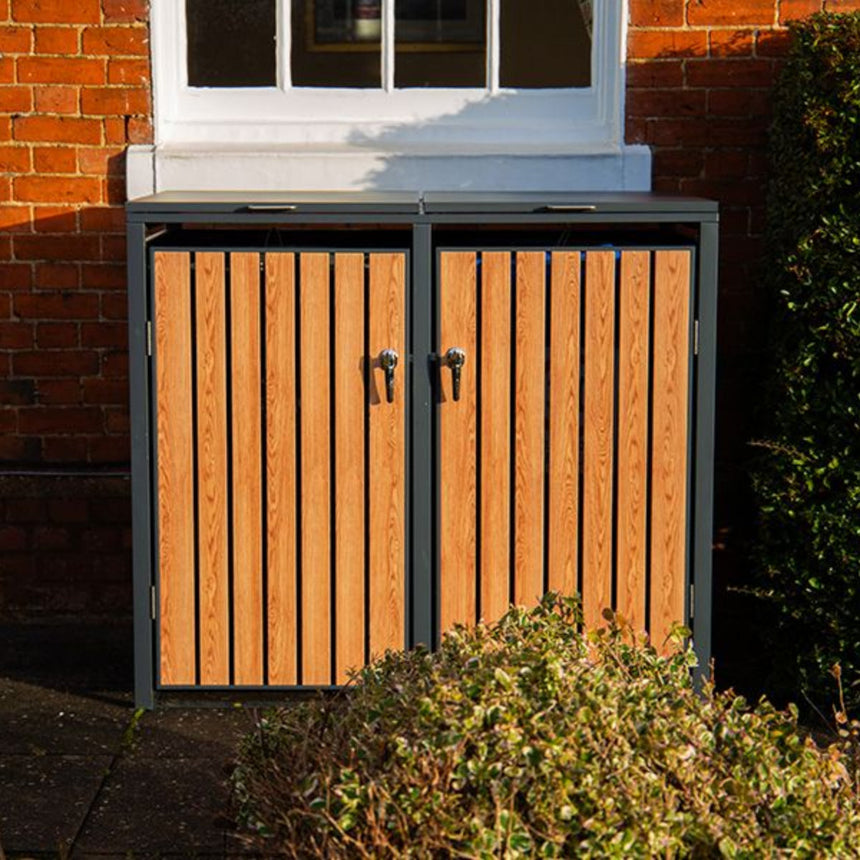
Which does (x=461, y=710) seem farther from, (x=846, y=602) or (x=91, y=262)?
(x=91, y=262)

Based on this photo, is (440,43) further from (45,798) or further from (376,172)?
(45,798)

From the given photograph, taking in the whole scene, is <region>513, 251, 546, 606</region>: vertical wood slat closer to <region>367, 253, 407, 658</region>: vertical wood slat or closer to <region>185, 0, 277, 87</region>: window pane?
<region>367, 253, 407, 658</region>: vertical wood slat

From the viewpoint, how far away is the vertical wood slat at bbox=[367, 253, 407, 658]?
570 centimetres

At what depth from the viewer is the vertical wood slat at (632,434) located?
572cm

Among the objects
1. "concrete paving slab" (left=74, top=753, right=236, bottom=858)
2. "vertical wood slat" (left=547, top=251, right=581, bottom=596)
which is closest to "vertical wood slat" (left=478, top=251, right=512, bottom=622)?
"vertical wood slat" (left=547, top=251, right=581, bottom=596)

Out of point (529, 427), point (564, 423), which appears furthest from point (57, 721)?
point (564, 423)

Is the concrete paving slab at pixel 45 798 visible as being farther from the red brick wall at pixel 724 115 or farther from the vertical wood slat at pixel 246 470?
the red brick wall at pixel 724 115

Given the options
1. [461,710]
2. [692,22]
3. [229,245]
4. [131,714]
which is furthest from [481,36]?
[461,710]

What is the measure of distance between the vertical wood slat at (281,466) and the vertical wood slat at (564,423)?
2.75ft

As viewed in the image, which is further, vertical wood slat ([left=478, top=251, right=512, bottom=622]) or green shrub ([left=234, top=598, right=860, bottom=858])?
vertical wood slat ([left=478, top=251, right=512, bottom=622])

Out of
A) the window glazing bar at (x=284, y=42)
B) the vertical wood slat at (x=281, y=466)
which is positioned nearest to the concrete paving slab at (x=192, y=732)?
the vertical wood slat at (x=281, y=466)

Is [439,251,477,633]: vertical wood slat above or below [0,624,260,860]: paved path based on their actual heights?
Answer: above

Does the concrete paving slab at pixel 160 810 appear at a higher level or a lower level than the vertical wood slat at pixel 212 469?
lower

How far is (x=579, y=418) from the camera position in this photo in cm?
578
